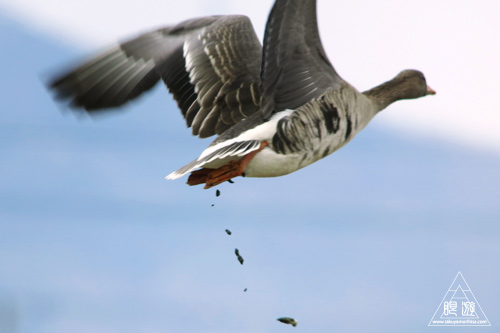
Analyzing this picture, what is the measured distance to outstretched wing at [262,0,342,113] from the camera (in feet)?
17.0

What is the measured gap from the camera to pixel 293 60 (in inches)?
214

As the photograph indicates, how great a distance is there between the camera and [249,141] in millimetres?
5594

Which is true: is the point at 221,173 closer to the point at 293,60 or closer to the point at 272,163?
the point at 272,163

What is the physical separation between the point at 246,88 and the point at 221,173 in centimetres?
78

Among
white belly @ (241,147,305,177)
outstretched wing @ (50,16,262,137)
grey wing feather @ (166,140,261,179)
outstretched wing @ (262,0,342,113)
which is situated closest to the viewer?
outstretched wing @ (262,0,342,113)

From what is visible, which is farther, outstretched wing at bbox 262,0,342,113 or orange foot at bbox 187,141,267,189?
orange foot at bbox 187,141,267,189

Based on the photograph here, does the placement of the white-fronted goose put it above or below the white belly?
above

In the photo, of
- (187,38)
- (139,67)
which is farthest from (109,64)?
(187,38)

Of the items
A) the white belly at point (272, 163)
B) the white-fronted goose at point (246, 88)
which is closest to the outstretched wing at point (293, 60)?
the white-fronted goose at point (246, 88)

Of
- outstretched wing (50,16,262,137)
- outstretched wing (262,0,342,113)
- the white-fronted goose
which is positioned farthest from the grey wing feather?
outstretched wing (50,16,262,137)

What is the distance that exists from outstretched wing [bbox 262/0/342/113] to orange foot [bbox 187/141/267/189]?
35 cm

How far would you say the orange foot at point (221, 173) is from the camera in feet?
18.5

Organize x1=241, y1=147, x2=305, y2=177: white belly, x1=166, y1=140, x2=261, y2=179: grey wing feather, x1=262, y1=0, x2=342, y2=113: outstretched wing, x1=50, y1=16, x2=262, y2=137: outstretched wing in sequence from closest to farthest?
1. x1=262, y1=0, x2=342, y2=113: outstretched wing
2. x1=166, y1=140, x2=261, y2=179: grey wing feather
3. x1=241, y1=147, x2=305, y2=177: white belly
4. x1=50, y1=16, x2=262, y2=137: outstretched wing

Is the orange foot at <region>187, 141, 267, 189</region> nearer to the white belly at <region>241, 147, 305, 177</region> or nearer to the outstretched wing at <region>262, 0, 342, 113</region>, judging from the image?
the white belly at <region>241, 147, 305, 177</region>
